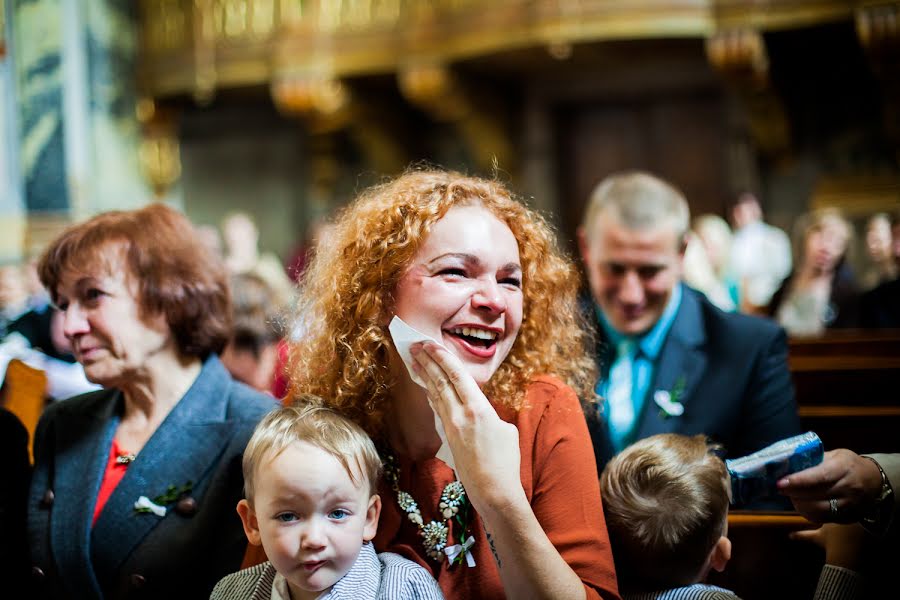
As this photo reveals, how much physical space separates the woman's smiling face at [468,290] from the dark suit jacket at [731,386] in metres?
1.03

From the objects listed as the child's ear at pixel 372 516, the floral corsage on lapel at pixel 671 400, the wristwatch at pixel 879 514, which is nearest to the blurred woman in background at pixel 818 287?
the floral corsage on lapel at pixel 671 400

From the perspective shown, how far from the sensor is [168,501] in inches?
88.4

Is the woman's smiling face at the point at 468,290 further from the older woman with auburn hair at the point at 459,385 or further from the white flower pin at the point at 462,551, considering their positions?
the white flower pin at the point at 462,551

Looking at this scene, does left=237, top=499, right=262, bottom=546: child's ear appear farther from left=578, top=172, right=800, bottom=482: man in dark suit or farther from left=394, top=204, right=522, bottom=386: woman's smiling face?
left=578, top=172, right=800, bottom=482: man in dark suit

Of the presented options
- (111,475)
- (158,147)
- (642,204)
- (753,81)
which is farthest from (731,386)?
(158,147)

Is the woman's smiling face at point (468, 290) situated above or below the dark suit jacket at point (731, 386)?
above

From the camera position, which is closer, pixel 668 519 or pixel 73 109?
pixel 668 519

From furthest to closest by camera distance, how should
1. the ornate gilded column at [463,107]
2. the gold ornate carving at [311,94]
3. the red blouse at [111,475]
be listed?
the gold ornate carving at [311,94] < the ornate gilded column at [463,107] < the red blouse at [111,475]

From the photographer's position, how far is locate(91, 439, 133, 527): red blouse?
231cm

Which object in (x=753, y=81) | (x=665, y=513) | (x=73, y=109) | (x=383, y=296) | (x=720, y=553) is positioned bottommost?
(x=720, y=553)

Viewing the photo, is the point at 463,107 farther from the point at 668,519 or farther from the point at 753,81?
the point at 668,519

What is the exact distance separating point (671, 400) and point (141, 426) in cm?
154

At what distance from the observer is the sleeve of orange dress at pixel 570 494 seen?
1759mm

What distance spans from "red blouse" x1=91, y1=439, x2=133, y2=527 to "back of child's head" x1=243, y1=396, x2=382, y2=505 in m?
0.68
